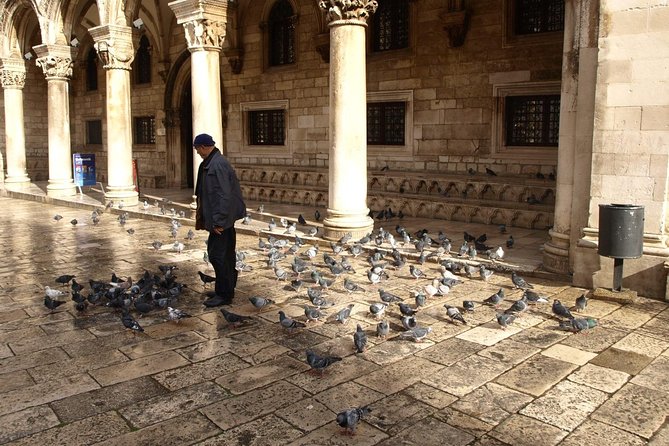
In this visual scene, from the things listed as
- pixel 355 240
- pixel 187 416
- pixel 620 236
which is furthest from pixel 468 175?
pixel 187 416

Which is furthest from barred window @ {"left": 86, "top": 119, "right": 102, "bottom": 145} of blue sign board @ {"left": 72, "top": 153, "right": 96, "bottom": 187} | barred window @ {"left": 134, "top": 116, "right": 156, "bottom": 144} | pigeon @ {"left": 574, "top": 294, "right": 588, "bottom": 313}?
pigeon @ {"left": 574, "top": 294, "right": 588, "bottom": 313}

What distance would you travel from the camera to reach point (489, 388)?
4008mm

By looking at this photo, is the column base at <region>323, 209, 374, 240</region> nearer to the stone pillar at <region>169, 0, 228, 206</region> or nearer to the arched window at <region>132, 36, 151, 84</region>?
the stone pillar at <region>169, 0, 228, 206</region>

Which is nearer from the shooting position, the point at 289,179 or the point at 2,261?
the point at 2,261

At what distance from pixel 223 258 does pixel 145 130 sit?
54.7 feet

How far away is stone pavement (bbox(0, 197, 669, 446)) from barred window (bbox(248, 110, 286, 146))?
34.3 feet

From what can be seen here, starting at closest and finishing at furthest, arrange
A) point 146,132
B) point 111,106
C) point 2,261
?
point 2,261, point 111,106, point 146,132

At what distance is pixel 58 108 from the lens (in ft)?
52.9

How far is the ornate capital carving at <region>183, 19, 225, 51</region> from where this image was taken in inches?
442

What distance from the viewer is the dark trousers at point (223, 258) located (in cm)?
611

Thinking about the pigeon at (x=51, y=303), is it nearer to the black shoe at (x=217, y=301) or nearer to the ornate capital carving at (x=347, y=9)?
the black shoe at (x=217, y=301)

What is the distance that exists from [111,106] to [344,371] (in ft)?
38.0

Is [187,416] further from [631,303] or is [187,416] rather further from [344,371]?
[631,303]

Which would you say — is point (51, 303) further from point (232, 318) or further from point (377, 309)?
point (377, 309)
